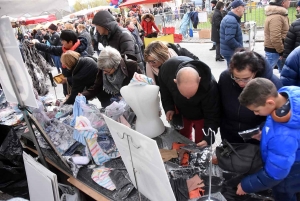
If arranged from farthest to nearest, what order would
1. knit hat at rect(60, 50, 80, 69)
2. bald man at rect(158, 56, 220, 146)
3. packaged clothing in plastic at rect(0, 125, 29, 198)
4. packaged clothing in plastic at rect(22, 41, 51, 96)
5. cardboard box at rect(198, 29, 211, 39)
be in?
cardboard box at rect(198, 29, 211, 39) → packaged clothing in plastic at rect(22, 41, 51, 96) → knit hat at rect(60, 50, 80, 69) → packaged clothing in plastic at rect(0, 125, 29, 198) → bald man at rect(158, 56, 220, 146)

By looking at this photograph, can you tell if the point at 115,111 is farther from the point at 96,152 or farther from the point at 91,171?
the point at 91,171

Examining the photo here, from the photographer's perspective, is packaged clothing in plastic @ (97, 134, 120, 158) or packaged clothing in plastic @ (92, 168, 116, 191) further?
packaged clothing in plastic @ (97, 134, 120, 158)

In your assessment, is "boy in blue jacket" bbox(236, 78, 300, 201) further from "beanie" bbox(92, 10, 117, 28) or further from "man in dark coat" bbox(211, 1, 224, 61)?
"man in dark coat" bbox(211, 1, 224, 61)

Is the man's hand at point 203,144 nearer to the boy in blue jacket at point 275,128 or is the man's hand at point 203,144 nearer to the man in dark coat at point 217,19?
the boy in blue jacket at point 275,128

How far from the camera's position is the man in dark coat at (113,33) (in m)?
2.75

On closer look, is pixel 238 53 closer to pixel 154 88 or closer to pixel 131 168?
pixel 154 88

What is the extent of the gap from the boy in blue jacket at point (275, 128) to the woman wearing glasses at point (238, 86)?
22 centimetres

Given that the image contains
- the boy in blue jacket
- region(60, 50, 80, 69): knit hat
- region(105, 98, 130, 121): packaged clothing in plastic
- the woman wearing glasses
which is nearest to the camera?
the boy in blue jacket

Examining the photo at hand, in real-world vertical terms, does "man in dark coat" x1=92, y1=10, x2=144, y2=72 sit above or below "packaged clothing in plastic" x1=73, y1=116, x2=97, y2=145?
above

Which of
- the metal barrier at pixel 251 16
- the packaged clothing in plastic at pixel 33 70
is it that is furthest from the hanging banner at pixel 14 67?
the metal barrier at pixel 251 16

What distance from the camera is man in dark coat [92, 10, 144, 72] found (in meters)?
2.75

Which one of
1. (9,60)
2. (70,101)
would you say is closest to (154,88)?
(9,60)

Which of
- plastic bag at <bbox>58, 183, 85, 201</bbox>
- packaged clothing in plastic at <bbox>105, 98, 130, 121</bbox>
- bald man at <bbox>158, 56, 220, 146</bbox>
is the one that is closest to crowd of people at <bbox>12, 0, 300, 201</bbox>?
bald man at <bbox>158, 56, 220, 146</bbox>

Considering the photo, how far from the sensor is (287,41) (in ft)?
8.05
